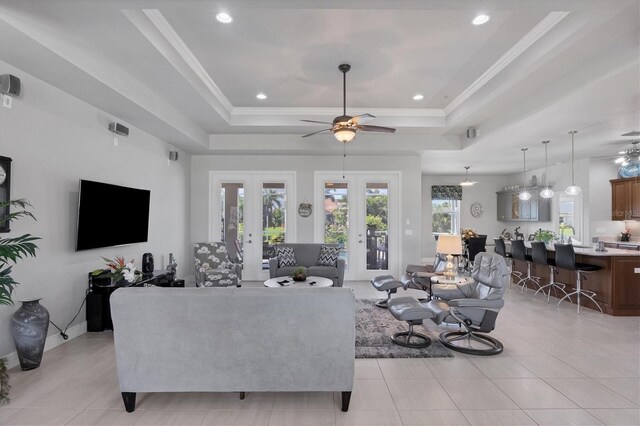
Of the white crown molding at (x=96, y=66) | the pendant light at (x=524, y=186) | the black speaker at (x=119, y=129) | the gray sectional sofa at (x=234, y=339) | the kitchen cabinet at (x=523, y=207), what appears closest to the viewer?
the gray sectional sofa at (x=234, y=339)

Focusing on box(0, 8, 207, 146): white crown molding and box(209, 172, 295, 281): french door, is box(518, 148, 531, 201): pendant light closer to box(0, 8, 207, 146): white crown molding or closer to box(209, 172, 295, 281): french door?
box(209, 172, 295, 281): french door

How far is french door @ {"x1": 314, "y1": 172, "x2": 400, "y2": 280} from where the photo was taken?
727 centimetres

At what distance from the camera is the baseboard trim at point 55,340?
10.2ft

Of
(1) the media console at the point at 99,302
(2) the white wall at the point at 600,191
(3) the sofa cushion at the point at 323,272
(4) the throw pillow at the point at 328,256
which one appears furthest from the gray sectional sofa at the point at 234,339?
(2) the white wall at the point at 600,191

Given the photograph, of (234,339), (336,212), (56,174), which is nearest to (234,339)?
(234,339)

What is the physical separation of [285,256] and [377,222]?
2.27 meters

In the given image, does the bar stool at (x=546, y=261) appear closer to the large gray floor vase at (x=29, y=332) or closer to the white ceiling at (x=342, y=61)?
the white ceiling at (x=342, y=61)

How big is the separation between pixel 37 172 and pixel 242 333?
2937mm

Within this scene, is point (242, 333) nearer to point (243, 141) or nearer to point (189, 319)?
point (189, 319)

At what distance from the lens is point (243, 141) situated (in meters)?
6.70

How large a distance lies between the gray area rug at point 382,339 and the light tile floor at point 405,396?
0.42 feet

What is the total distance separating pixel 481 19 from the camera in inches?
125

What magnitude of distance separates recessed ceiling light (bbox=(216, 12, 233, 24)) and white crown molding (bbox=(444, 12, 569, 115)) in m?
3.01

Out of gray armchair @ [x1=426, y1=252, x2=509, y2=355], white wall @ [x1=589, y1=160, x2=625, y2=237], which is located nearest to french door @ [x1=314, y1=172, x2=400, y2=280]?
gray armchair @ [x1=426, y1=252, x2=509, y2=355]
